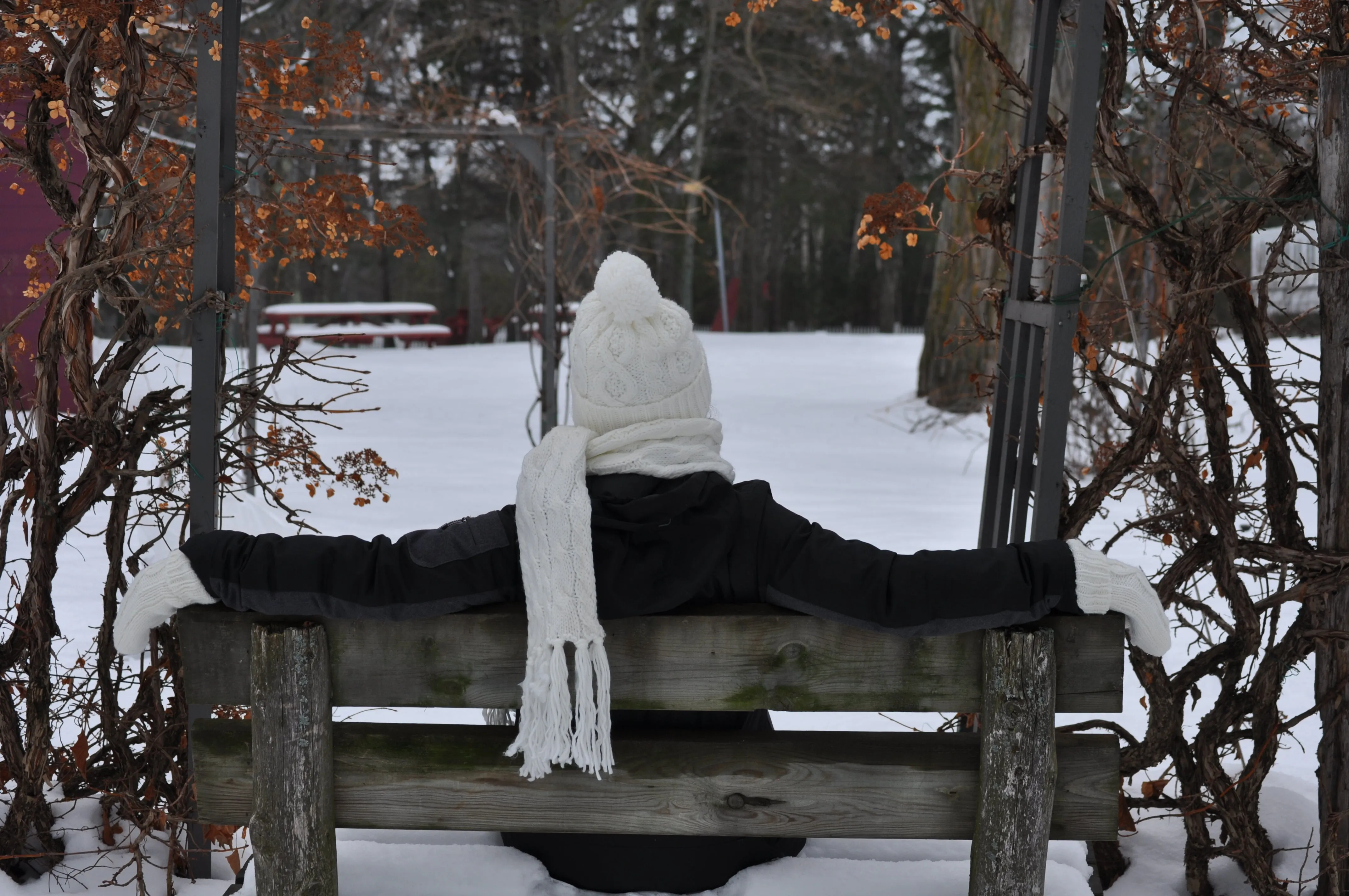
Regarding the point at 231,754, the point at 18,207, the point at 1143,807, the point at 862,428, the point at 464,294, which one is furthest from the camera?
the point at 464,294

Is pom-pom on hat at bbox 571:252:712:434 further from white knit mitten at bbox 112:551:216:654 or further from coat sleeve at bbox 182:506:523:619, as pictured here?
white knit mitten at bbox 112:551:216:654

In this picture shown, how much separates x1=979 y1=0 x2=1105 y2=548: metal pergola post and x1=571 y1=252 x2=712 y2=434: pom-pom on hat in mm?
898

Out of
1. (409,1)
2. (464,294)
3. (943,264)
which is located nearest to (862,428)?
(943,264)

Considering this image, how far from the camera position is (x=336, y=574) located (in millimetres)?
1956

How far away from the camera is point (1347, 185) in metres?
2.75

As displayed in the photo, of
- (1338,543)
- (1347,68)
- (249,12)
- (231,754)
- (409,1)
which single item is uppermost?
(409,1)

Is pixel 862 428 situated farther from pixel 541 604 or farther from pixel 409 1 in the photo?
pixel 409 1

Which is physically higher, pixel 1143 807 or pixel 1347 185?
pixel 1347 185

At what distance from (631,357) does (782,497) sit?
19.4 feet

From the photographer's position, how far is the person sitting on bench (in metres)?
1.93

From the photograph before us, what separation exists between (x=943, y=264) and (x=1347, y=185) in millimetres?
9135

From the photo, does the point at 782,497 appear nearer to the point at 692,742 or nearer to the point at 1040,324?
the point at 1040,324

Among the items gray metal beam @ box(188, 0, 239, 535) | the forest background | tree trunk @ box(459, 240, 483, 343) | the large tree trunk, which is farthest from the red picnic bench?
gray metal beam @ box(188, 0, 239, 535)

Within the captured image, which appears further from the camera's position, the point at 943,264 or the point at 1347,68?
the point at 943,264
